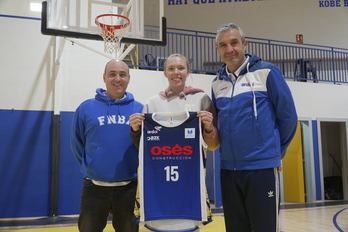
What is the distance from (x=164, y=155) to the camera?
2.53m

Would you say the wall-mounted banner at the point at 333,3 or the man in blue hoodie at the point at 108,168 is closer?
the man in blue hoodie at the point at 108,168

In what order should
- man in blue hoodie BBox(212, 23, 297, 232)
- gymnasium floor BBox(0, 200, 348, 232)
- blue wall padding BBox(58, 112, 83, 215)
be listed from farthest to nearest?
blue wall padding BBox(58, 112, 83, 215) → gymnasium floor BBox(0, 200, 348, 232) → man in blue hoodie BBox(212, 23, 297, 232)

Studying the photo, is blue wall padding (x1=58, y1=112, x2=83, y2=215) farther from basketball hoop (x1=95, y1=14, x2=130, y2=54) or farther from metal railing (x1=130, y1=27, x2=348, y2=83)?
metal railing (x1=130, y1=27, x2=348, y2=83)

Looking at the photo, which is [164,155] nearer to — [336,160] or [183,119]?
[183,119]

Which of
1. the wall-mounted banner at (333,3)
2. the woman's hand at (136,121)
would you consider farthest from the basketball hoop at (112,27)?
the wall-mounted banner at (333,3)

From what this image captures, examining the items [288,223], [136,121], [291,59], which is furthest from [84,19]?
[291,59]

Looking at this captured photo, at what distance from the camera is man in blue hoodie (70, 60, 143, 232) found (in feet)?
8.56

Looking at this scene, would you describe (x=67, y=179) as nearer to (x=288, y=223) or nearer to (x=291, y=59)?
(x=288, y=223)

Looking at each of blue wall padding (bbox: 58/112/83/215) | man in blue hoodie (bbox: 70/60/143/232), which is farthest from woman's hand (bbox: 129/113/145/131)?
blue wall padding (bbox: 58/112/83/215)

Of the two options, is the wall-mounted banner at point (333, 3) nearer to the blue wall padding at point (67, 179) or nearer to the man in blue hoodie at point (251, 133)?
the blue wall padding at point (67, 179)

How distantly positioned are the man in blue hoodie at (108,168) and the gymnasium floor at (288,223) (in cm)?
281

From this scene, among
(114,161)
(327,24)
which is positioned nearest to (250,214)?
(114,161)

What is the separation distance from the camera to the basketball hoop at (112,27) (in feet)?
16.1

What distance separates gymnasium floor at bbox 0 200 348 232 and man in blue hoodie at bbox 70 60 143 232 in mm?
2807
